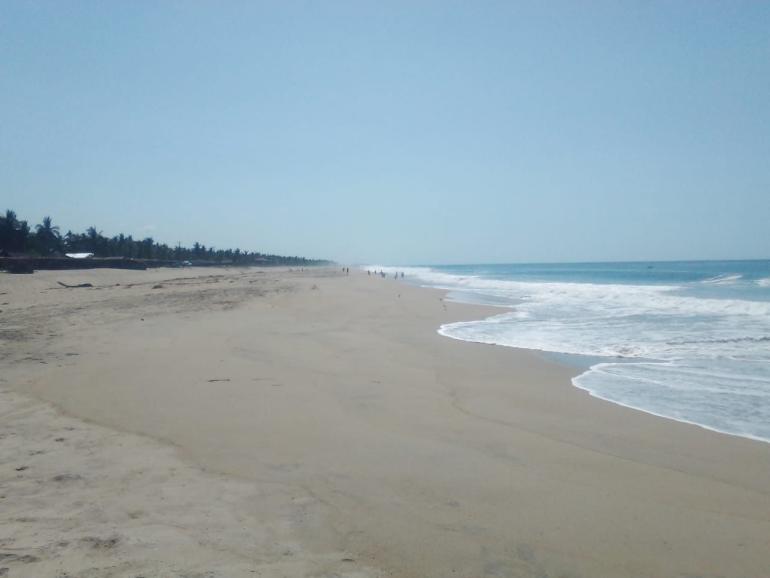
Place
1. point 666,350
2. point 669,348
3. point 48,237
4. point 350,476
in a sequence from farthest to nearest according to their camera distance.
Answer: point 48,237 < point 669,348 < point 666,350 < point 350,476

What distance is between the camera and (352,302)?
23.2 metres

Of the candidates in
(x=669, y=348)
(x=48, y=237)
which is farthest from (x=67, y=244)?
(x=669, y=348)

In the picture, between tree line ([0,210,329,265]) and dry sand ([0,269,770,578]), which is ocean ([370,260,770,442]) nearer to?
dry sand ([0,269,770,578])

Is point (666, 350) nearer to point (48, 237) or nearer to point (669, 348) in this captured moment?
point (669, 348)

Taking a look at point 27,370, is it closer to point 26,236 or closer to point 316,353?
point 316,353

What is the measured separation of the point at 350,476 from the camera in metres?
4.54

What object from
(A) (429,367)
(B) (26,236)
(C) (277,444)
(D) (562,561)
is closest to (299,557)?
(D) (562,561)

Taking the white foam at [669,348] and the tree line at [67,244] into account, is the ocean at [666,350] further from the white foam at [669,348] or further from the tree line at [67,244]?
the tree line at [67,244]

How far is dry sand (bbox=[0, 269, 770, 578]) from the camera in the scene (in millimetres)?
3318

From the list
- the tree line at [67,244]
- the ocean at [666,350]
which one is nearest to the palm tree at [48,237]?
the tree line at [67,244]

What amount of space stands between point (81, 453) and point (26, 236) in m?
55.7

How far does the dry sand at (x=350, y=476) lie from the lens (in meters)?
3.32

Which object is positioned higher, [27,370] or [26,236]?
[26,236]

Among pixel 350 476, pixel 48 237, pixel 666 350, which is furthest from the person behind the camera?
pixel 48 237
